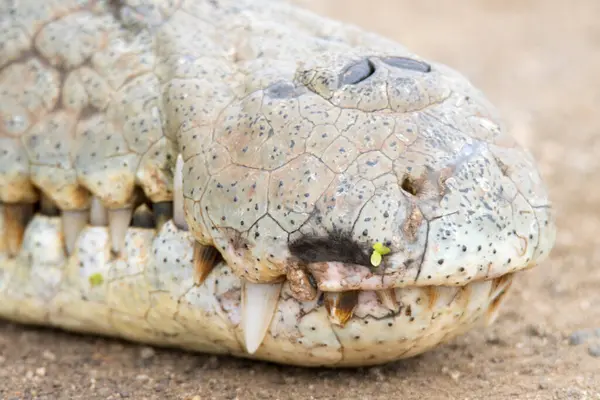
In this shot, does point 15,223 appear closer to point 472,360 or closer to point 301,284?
point 301,284

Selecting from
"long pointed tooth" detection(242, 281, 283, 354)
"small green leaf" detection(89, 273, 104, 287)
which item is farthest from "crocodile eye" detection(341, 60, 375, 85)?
"small green leaf" detection(89, 273, 104, 287)

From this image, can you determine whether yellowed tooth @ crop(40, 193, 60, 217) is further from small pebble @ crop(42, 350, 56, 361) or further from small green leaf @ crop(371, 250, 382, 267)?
small green leaf @ crop(371, 250, 382, 267)

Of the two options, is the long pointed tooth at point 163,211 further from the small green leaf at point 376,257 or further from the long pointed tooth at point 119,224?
the small green leaf at point 376,257

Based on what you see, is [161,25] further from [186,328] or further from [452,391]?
[452,391]

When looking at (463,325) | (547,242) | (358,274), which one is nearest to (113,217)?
(358,274)

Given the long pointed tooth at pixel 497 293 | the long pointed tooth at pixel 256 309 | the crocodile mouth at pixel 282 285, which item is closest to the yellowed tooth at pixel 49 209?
the crocodile mouth at pixel 282 285

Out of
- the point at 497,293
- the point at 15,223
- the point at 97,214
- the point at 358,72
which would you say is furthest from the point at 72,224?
the point at 497,293
